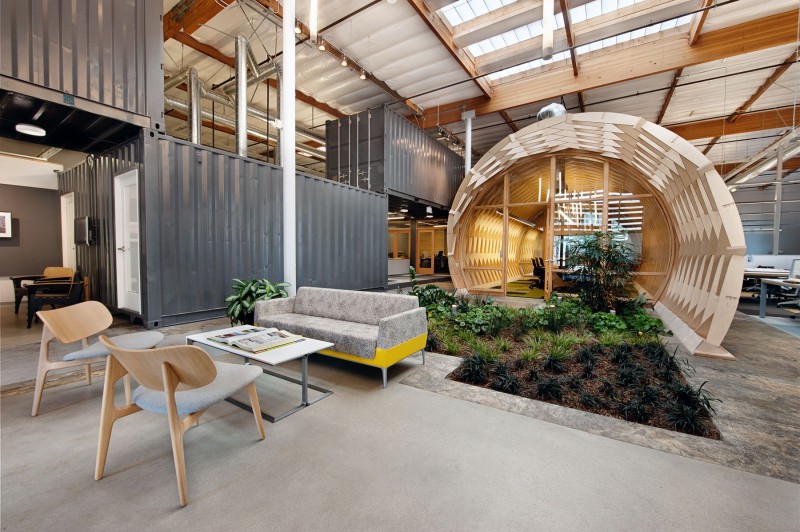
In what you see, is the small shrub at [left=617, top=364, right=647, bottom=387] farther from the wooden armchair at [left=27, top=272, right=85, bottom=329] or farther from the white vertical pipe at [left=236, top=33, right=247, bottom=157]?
the wooden armchair at [left=27, top=272, right=85, bottom=329]

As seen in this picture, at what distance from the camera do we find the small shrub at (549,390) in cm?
305

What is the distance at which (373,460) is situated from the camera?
2049 mm

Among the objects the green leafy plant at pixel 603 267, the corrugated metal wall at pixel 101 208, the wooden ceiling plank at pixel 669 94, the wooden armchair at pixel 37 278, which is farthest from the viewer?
the wooden ceiling plank at pixel 669 94

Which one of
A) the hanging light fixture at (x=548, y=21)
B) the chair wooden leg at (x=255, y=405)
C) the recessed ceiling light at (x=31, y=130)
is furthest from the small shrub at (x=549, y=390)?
the recessed ceiling light at (x=31, y=130)

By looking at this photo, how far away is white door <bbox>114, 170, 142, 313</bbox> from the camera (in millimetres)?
5094

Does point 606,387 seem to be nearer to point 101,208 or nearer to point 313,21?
point 313,21

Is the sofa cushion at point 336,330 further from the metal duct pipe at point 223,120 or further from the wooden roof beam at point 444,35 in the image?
the wooden roof beam at point 444,35

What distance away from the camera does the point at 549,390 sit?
3.08 m

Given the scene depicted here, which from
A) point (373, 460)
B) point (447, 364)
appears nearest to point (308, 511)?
point (373, 460)

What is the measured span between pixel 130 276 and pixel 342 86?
6666mm

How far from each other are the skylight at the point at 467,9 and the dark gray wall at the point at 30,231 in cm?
1046

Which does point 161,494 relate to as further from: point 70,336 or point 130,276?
point 130,276

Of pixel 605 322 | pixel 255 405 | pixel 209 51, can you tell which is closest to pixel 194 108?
pixel 209 51

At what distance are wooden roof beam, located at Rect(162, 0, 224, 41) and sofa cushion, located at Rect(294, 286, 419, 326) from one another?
5113 mm
